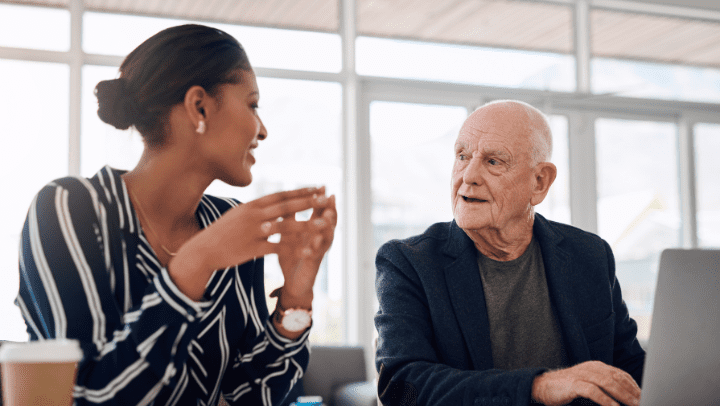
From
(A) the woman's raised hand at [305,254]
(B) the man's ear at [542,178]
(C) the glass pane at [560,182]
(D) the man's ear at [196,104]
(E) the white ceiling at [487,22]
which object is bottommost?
→ (A) the woman's raised hand at [305,254]

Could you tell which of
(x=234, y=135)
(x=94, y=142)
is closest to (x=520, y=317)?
(x=234, y=135)

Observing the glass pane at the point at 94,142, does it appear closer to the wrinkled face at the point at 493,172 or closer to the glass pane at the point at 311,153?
the glass pane at the point at 311,153

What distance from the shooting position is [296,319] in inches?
42.1

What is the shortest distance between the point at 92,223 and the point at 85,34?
382cm

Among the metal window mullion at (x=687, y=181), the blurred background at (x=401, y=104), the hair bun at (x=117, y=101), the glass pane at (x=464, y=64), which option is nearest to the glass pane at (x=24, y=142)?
the blurred background at (x=401, y=104)

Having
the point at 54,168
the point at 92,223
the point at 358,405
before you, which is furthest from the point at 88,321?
the point at 54,168

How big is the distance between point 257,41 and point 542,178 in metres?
3.46

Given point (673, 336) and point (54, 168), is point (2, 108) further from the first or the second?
point (673, 336)

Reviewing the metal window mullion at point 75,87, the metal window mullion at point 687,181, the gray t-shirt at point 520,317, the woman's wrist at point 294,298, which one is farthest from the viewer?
the metal window mullion at point 687,181

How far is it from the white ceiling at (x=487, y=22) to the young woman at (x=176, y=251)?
3.65 metres

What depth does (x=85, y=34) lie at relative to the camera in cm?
434

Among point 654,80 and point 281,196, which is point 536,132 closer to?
point 281,196

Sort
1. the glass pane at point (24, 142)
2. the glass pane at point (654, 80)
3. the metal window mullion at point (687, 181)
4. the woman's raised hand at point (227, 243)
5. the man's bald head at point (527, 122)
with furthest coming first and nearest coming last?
1. the metal window mullion at point (687, 181)
2. the glass pane at point (654, 80)
3. the glass pane at point (24, 142)
4. the man's bald head at point (527, 122)
5. the woman's raised hand at point (227, 243)

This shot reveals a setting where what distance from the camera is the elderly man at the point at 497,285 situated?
52.8 inches
